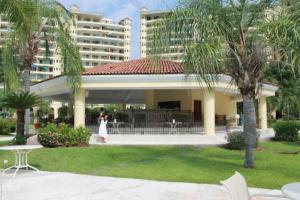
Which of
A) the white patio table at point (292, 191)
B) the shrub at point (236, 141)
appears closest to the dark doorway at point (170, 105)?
Answer: the shrub at point (236, 141)

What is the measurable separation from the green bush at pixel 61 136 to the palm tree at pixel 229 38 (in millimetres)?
8337

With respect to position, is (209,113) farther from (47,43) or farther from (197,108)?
(47,43)

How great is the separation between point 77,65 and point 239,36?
1106cm

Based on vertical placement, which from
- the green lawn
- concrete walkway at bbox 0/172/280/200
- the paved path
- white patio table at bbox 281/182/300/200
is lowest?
concrete walkway at bbox 0/172/280/200

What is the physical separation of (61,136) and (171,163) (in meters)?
6.67

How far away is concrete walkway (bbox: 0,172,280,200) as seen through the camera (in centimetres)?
937

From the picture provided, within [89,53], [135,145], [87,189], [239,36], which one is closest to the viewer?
[87,189]

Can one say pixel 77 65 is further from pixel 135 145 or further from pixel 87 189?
pixel 87 189

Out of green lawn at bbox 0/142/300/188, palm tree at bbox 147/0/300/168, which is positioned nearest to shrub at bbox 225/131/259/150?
green lawn at bbox 0/142/300/188

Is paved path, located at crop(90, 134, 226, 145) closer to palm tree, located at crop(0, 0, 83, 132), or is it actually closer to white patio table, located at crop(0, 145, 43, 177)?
palm tree, located at crop(0, 0, 83, 132)

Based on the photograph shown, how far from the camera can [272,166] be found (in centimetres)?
1447

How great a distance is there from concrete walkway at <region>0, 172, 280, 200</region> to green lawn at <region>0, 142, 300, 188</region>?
1.04 meters

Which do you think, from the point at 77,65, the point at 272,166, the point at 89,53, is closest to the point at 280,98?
the point at 77,65

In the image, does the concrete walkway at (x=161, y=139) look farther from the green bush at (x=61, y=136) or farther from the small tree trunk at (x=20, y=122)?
the small tree trunk at (x=20, y=122)
